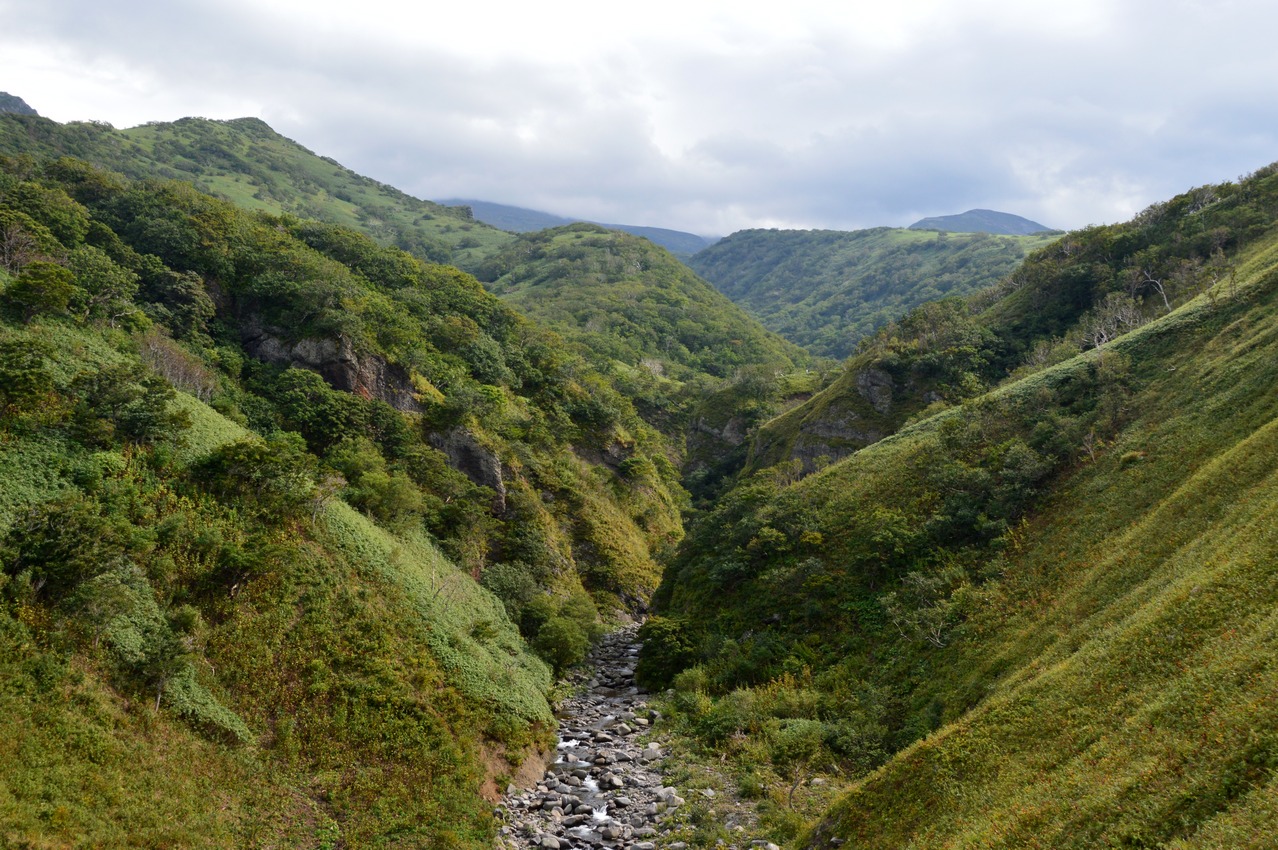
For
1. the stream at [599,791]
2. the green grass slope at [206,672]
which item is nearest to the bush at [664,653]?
the stream at [599,791]

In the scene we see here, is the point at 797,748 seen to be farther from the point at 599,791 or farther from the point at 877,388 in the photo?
the point at 877,388

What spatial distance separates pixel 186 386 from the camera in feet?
131

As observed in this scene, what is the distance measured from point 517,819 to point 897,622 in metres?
20.9

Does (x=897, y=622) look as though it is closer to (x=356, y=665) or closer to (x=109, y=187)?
(x=356, y=665)

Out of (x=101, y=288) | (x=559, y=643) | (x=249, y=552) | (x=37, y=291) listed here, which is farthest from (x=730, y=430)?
(x=37, y=291)

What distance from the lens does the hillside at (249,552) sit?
19422 mm

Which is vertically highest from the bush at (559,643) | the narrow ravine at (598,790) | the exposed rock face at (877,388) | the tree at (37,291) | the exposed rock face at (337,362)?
the tree at (37,291)

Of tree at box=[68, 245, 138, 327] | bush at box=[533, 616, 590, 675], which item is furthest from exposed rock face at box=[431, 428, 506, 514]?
tree at box=[68, 245, 138, 327]

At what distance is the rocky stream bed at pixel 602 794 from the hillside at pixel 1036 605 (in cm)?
285

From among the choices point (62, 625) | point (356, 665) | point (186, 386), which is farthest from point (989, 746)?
point (186, 386)

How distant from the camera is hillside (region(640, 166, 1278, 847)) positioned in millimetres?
15773

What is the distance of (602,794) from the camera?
28219mm

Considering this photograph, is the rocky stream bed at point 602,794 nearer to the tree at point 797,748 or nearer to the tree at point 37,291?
the tree at point 797,748

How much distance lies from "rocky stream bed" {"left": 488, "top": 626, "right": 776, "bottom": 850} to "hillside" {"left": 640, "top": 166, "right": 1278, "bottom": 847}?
9.34ft
